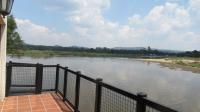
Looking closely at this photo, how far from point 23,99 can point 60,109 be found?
1.35 metres

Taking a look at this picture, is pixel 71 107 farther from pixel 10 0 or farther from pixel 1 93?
pixel 10 0

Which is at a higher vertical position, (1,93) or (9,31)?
(9,31)

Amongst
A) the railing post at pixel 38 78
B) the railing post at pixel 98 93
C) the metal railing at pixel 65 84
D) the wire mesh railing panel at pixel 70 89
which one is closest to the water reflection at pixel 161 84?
the wire mesh railing panel at pixel 70 89

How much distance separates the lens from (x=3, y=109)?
5.43 metres

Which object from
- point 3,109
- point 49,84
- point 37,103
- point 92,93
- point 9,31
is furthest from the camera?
point 9,31

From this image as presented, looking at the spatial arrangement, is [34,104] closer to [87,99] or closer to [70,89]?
[70,89]

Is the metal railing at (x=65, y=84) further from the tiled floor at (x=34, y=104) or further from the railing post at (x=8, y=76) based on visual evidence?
the tiled floor at (x=34, y=104)

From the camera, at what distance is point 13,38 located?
17.1 m

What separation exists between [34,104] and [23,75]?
1.64 metres

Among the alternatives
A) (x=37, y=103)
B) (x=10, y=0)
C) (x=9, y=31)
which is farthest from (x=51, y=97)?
A: (x=9, y=31)

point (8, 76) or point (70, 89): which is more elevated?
point (8, 76)

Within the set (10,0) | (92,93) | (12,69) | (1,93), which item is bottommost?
(92,93)

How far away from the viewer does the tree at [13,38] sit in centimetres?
1684

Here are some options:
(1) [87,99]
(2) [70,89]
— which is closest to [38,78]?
(2) [70,89]
